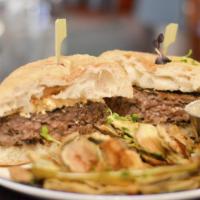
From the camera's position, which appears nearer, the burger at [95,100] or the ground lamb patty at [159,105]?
the burger at [95,100]

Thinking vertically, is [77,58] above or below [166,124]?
above

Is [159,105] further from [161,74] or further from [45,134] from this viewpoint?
[45,134]

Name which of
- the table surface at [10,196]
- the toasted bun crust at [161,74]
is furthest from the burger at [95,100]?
the table surface at [10,196]

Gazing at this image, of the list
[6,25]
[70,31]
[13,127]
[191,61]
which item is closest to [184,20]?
[70,31]

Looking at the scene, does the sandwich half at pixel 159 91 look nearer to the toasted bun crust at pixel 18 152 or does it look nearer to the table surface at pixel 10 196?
the toasted bun crust at pixel 18 152

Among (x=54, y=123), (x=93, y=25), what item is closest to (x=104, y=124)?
(x=54, y=123)

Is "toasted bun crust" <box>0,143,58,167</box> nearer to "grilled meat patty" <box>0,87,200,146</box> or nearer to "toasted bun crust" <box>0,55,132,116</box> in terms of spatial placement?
"grilled meat patty" <box>0,87,200,146</box>

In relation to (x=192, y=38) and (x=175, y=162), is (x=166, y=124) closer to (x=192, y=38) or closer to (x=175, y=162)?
(x=175, y=162)

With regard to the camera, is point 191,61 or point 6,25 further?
point 6,25
